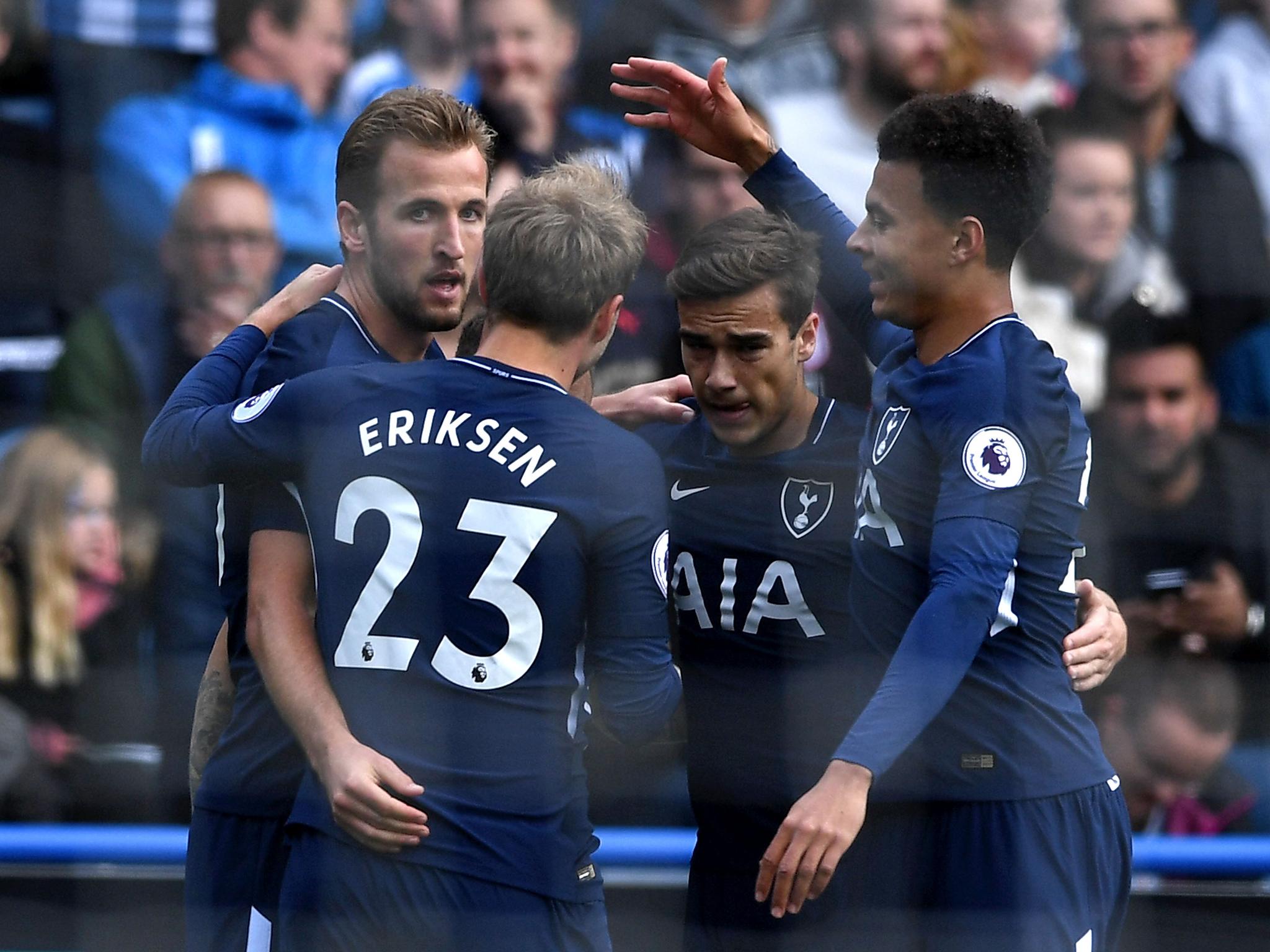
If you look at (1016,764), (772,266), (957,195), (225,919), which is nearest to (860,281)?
(772,266)

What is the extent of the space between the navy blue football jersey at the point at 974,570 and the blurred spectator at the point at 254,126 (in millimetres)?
1246

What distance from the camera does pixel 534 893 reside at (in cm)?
125

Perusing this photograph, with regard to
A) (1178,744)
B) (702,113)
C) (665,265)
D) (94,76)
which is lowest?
(1178,744)

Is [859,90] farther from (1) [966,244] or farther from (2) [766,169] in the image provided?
(1) [966,244]

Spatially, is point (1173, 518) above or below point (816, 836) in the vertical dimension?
above

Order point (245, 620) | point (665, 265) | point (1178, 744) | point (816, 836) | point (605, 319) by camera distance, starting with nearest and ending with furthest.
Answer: point (816, 836) < point (605, 319) < point (245, 620) < point (1178, 744) < point (665, 265)

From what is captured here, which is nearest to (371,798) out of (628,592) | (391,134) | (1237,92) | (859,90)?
(628,592)

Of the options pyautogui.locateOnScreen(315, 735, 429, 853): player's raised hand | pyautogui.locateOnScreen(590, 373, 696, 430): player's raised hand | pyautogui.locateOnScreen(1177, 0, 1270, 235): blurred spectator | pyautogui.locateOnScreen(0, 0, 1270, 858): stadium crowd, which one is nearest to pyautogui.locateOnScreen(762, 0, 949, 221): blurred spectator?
pyautogui.locateOnScreen(0, 0, 1270, 858): stadium crowd

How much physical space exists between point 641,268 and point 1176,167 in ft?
2.97

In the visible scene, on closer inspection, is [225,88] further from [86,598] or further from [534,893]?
[534,893]

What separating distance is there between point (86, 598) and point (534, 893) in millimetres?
1354

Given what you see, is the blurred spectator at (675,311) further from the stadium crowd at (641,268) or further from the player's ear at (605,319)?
the player's ear at (605,319)

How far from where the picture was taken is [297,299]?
4.77ft

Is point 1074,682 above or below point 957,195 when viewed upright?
below
